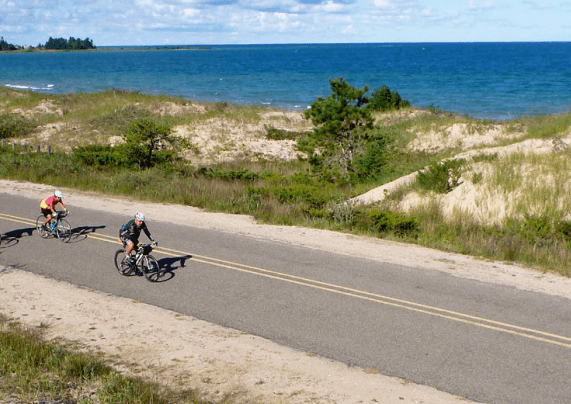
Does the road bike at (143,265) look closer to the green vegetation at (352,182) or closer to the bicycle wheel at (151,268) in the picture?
the bicycle wheel at (151,268)

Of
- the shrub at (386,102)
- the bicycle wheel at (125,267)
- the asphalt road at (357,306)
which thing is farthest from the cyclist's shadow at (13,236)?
the shrub at (386,102)

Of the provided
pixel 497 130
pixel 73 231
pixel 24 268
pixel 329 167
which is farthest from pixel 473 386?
pixel 497 130

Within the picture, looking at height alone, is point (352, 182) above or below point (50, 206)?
below

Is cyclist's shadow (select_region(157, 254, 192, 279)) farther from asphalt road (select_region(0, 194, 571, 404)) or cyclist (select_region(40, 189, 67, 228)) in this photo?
cyclist (select_region(40, 189, 67, 228))

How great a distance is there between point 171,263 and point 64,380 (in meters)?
5.75

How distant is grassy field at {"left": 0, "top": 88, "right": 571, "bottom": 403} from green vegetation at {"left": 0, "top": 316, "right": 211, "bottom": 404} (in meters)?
0.02

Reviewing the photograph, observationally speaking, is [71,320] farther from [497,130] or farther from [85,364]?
[497,130]

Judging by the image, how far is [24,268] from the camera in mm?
13305

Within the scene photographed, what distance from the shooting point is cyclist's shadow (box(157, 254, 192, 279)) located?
13.2 meters

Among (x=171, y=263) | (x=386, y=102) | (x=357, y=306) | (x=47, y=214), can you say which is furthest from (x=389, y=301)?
(x=386, y=102)

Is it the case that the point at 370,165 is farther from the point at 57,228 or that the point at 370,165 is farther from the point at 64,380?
the point at 64,380

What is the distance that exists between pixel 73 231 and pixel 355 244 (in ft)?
27.4

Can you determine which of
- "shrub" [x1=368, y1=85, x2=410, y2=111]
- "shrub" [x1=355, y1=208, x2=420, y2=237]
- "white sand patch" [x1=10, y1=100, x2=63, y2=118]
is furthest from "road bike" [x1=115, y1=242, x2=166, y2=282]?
"white sand patch" [x1=10, y1=100, x2=63, y2=118]

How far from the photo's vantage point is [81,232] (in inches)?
641
